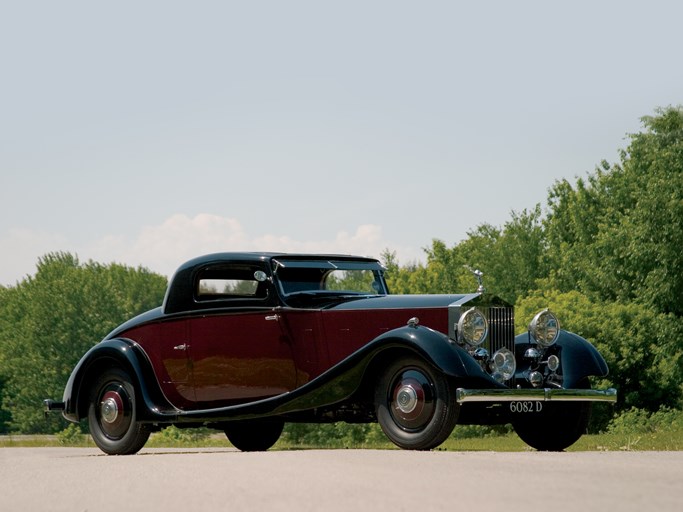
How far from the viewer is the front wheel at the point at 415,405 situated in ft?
37.0

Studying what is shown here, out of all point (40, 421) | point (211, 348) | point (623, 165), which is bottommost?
point (40, 421)

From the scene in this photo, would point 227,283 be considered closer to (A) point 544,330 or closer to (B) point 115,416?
(B) point 115,416

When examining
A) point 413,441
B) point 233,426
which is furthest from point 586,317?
point 413,441

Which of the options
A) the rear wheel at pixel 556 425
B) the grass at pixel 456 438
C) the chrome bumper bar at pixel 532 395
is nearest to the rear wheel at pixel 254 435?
the grass at pixel 456 438

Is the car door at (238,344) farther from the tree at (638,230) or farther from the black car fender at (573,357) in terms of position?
the tree at (638,230)

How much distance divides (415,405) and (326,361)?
5.04 ft

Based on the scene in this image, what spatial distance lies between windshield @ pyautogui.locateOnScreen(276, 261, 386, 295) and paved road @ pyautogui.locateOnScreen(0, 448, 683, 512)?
2.74 m

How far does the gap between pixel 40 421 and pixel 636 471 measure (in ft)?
250

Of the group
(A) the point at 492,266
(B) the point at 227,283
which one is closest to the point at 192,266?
(B) the point at 227,283

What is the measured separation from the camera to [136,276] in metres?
90.8

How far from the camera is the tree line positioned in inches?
1688

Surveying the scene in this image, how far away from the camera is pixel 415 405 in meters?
11.5

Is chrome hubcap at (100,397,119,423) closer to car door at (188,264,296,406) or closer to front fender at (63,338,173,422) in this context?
front fender at (63,338,173,422)

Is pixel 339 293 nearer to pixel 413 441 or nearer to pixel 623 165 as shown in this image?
pixel 413 441
